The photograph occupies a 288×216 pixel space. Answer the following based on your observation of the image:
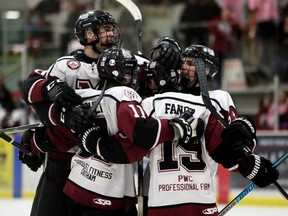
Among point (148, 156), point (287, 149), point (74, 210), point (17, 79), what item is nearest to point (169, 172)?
point (148, 156)

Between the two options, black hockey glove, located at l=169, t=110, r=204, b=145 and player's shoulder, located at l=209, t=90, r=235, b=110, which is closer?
black hockey glove, located at l=169, t=110, r=204, b=145

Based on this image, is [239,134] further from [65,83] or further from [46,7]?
[46,7]

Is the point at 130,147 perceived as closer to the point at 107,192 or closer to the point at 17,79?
the point at 107,192

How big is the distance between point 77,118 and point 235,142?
1.91 feet

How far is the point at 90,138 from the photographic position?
8.77ft

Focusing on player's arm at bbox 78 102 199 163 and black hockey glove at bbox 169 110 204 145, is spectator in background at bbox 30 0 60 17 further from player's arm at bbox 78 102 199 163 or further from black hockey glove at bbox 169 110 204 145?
black hockey glove at bbox 169 110 204 145

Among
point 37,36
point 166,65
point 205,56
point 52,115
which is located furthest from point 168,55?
point 37,36

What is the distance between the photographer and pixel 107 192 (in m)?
2.77

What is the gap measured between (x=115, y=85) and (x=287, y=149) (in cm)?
341

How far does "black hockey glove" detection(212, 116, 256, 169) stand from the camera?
104 inches

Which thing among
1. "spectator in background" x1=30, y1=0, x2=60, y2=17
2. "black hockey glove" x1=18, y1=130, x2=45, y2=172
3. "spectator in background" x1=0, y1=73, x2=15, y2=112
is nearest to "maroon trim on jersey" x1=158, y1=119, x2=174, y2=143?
"black hockey glove" x1=18, y1=130, x2=45, y2=172

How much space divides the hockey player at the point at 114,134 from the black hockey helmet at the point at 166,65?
0.09 meters

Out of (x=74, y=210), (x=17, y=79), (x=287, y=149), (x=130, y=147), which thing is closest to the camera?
(x=130, y=147)

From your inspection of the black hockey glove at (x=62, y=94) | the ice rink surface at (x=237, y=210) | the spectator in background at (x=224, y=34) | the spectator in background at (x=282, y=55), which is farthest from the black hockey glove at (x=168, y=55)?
the spectator in background at (x=224, y=34)
